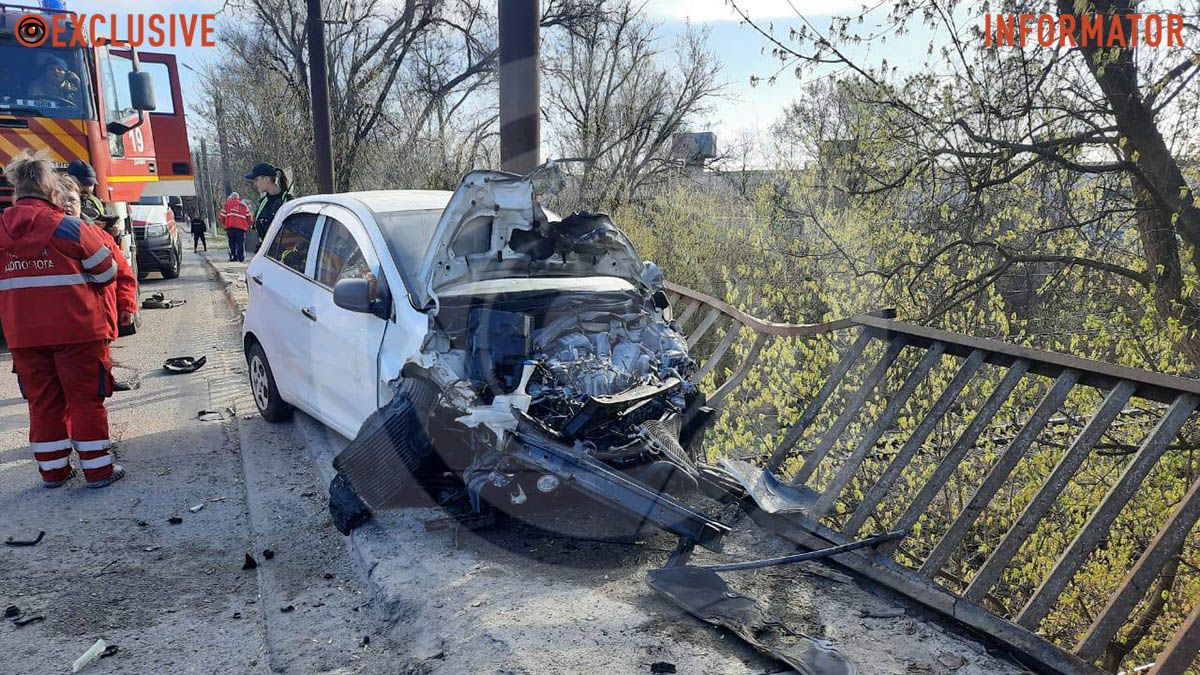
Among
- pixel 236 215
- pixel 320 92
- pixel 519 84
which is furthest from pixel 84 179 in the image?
pixel 236 215

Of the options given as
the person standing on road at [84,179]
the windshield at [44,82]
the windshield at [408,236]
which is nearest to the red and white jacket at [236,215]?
the windshield at [44,82]

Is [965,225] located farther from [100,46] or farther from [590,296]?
[100,46]

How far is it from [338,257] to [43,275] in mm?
1650

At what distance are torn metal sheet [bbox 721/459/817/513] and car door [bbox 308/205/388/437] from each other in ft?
6.71

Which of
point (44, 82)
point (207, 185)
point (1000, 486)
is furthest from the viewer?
point (207, 185)

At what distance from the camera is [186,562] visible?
377cm

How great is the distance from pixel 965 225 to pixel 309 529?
5542 mm

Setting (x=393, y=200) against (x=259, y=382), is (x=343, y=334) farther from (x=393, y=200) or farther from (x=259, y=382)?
(x=259, y=382)

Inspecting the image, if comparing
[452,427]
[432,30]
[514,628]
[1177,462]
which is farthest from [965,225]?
[432,30]

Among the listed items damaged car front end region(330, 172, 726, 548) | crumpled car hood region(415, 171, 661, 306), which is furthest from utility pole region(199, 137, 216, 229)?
damaged car front end region(330, 172, 726, 548)

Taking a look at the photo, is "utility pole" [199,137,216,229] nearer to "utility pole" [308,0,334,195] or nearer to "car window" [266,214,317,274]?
"utility pole" [308,0,334,195]

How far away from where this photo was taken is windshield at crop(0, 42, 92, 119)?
7984 mm

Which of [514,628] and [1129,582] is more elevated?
[1129,582]

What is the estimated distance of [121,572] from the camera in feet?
12.0
